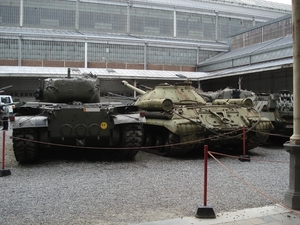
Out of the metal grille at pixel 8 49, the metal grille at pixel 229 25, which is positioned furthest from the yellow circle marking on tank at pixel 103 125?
the metal grille at pixel 229 25

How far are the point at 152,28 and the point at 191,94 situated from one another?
24.8 meters

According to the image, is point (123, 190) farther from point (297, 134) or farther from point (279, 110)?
point (279, 110)

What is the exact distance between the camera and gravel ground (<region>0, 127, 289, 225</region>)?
4.85 meters

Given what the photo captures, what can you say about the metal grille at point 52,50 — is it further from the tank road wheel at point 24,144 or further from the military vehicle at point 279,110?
the tank road wheel at point 24,144

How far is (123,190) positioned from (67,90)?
493cm

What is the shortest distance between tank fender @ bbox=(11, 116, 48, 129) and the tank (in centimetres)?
285

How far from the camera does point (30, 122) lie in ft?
27.1

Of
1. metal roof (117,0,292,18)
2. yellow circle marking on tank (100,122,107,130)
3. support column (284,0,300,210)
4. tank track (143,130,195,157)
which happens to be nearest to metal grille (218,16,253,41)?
metal roof (117,0,292,18)

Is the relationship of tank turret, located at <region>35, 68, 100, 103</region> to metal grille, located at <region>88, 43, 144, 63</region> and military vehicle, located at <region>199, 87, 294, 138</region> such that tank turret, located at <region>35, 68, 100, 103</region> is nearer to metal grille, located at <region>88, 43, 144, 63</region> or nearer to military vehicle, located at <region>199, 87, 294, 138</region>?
military vehicle, located at <region>199, 87, 294, 138</region>

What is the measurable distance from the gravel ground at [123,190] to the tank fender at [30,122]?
1.00 meters

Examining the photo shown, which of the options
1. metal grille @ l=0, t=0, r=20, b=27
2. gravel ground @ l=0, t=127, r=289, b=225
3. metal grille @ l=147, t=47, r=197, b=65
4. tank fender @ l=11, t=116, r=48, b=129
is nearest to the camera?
gravel ground @ l=0, t=127, r=289, b=225

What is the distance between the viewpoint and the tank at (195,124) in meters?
9.63

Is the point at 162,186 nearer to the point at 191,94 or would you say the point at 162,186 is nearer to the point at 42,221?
the point at 42,221

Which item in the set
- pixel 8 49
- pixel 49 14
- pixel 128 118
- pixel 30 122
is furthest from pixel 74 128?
pixel 49 14
